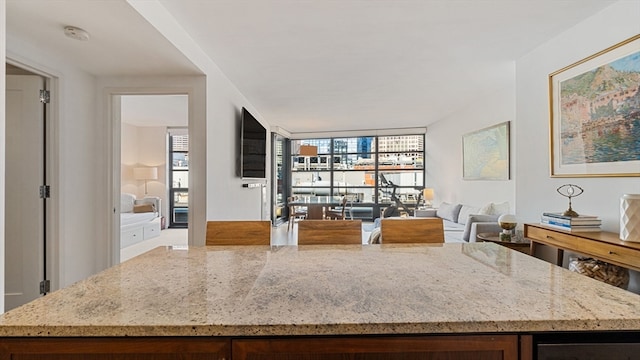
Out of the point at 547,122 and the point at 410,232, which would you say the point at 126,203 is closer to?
the point at 410,232

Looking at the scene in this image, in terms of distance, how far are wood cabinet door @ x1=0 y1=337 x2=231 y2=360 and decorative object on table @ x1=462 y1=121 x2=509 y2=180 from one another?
15.1 ft

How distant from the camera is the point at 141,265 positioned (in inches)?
53.6

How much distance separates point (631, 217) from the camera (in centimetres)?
194

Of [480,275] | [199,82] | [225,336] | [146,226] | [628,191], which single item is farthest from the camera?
[146,226]

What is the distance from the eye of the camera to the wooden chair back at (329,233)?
193cm

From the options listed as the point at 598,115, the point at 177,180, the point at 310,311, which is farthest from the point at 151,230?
the point at 598,115

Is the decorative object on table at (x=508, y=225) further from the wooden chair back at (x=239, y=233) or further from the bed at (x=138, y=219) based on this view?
the bed at (x=138, y=219)

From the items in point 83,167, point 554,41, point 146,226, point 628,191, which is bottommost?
point 146,226

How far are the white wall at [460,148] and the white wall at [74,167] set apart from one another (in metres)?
4.33

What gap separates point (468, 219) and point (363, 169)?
4.45m

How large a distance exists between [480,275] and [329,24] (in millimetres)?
2145

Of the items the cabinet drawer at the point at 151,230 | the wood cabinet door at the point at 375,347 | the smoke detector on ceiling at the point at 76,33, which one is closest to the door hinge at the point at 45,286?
the smoke detector on ceiling at the point at 76,33

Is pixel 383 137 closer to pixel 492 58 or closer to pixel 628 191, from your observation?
pixel 492 58

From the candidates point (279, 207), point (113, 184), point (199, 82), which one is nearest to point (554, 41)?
point (199, 82)
